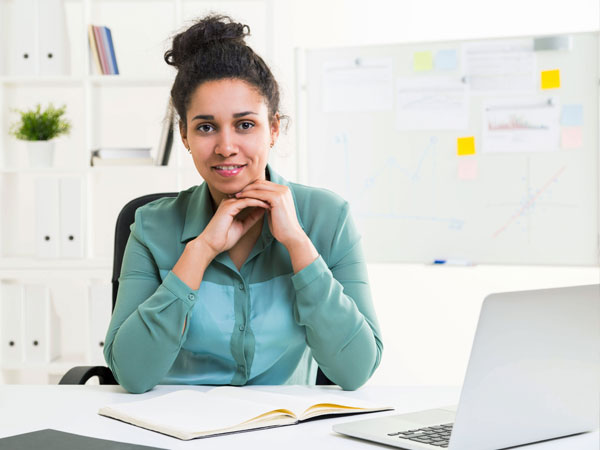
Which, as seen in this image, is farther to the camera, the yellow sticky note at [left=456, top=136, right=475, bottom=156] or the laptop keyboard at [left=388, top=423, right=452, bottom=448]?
the yellow sticky note at [left=456, top=136, right=475, bottom=156]

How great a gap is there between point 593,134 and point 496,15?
26.5 inches

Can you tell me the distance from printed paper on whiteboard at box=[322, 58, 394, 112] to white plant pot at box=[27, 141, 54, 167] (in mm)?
1131

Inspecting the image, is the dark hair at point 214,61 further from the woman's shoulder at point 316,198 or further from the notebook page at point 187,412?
the notebook page at point 187,412

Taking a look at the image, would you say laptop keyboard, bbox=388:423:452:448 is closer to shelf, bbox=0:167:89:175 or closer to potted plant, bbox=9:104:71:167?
shelf, bbox=0:167:89:175

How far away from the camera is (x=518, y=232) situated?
2902 mm

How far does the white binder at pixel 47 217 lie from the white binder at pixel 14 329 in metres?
0.18

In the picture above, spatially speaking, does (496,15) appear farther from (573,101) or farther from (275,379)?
(275,379)

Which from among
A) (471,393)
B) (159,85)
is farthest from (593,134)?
(471,393)

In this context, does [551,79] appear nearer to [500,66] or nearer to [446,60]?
[500,66]

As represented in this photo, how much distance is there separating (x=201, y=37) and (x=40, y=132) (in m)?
1.64

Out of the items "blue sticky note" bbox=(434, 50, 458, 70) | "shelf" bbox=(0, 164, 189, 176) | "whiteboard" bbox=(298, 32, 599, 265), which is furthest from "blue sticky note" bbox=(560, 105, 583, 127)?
"shelf" bbox=(0, 164, 189, 176)

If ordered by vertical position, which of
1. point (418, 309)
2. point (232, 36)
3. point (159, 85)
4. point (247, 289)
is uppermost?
point (159, 85)

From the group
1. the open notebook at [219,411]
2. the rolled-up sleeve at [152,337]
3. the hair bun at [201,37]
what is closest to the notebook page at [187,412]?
the open notebook at [219,411]

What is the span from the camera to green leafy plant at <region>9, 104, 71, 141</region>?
290 centimetres
